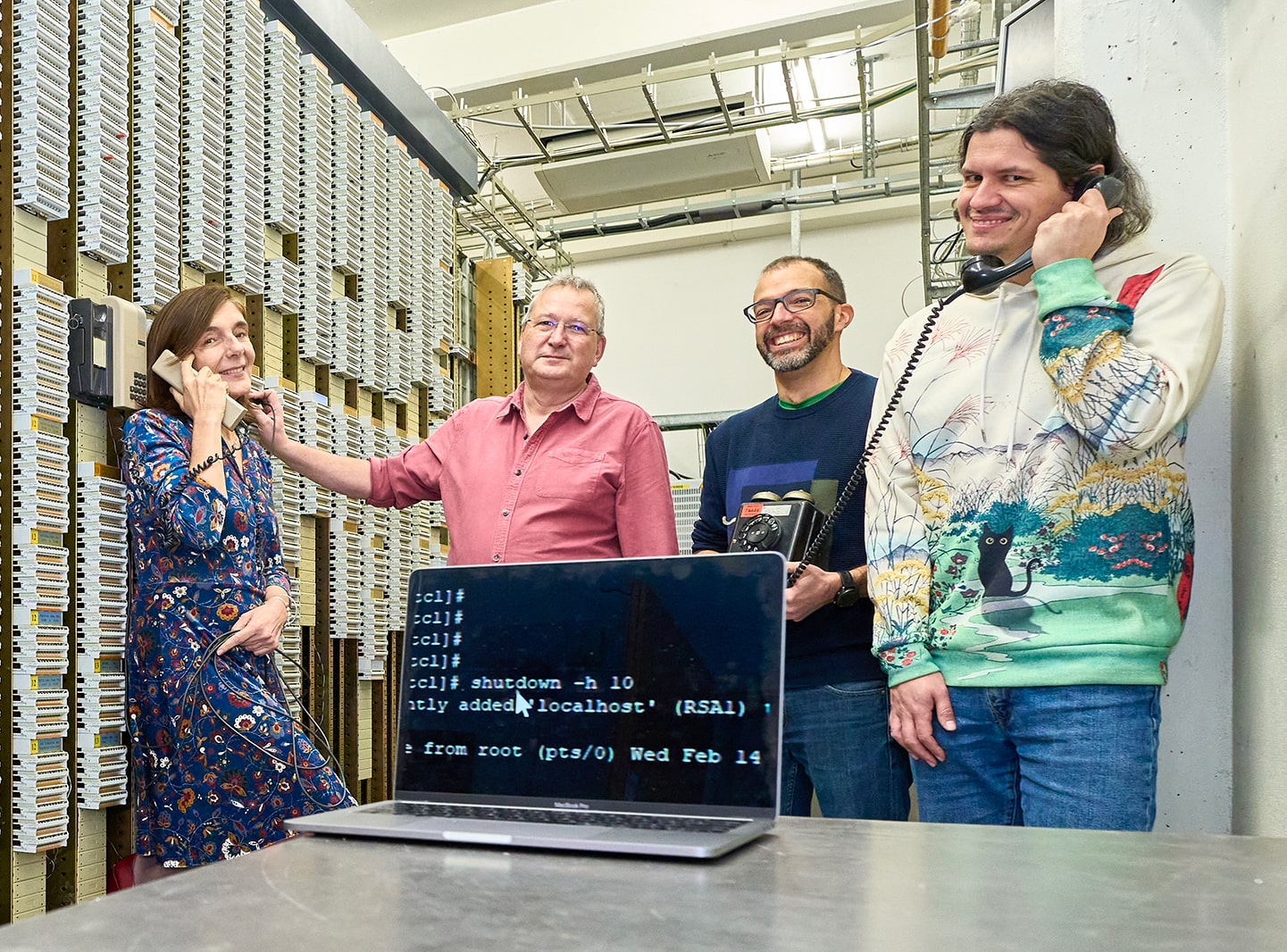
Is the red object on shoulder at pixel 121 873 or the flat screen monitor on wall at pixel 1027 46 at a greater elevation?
the flat screen monitor on wall at pixel 1027 46

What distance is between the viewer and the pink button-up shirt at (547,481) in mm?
2414

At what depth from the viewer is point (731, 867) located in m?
0.82

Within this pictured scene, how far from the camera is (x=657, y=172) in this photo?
8.09 m

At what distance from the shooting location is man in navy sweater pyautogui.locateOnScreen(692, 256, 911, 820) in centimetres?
213

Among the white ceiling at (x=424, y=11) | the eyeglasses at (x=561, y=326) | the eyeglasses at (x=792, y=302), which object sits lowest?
Answer: the eyeglasses at (x=561, y=326)

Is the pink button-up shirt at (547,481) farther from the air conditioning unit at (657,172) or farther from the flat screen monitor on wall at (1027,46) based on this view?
the air conditioning unit at (657,172)

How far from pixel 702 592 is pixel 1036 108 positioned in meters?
0.98

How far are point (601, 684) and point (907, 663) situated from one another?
2.12ft

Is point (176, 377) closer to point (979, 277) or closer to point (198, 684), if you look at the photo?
point (198, 684)

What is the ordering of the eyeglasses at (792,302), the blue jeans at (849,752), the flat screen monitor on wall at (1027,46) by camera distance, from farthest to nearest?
1. the eyeglasses at (792,302)
2. the flat screen monitor on wall at (1027,46)
3. the blue jeans at (849,752)

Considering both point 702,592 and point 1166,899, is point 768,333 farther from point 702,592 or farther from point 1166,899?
point 1166,899

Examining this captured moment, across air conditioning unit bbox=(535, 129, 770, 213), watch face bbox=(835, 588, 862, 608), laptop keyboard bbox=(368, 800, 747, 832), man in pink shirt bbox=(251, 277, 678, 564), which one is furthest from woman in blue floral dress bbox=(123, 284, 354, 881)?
air conditioning unit bbox=(535, 129, 770, 213)

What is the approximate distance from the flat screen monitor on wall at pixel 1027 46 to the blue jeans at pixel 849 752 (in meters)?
1.32


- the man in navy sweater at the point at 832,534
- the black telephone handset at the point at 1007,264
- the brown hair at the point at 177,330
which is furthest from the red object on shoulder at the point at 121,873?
the black telephone handset at the point at 1007,264
